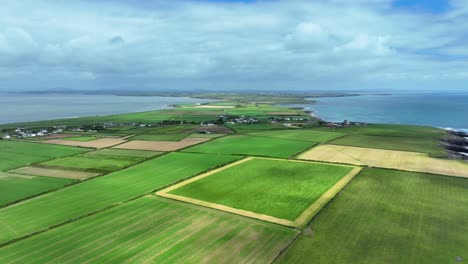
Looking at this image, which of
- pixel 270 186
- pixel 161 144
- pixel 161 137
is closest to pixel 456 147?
pixel 270 186

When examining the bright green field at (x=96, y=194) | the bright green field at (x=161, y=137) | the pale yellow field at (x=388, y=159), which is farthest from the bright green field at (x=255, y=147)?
the bright green field at (x=161, y=137)

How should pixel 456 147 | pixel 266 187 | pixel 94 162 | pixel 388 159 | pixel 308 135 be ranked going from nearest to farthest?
pixel 266 187
pixel 388 159
pixel 94 162
pixel 456 147
pixel 308 135

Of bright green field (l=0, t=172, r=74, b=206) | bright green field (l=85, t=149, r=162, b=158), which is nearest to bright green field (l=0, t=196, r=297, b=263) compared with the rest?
bright green field (l=0, t=172, r=74, b=206)

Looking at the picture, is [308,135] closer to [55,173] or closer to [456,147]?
[456,147]

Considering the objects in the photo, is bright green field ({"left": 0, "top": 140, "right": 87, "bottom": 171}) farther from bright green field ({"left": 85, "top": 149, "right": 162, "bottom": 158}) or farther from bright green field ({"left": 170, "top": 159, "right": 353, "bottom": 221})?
bright green field ({"left": 170, "top": 159, "right": 353, "bottom": 221})

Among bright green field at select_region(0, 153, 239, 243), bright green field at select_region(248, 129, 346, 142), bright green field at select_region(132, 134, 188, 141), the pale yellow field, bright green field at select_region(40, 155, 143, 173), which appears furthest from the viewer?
bright green field at select_region(132, 134, 188, 141)

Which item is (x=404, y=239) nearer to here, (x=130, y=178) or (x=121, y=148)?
(x=130, y=178)

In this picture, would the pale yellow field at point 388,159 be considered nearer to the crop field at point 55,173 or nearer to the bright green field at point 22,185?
the crop field at point 55,173
